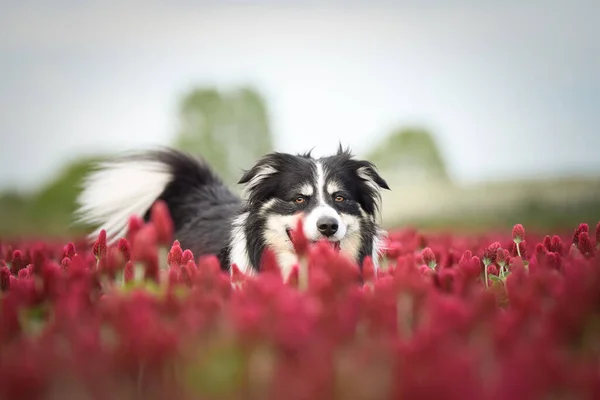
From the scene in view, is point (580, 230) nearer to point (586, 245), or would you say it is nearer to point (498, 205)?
point (586, 245)

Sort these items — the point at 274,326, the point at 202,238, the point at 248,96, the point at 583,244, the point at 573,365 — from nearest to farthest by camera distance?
the point at 573,365, the point at 274,326, the point at 583,244, the point at 202,238, the point at 248,96

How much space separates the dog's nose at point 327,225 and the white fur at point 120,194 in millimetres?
3048

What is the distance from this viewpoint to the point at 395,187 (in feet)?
102

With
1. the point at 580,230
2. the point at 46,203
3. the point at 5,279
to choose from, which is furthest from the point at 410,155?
the point at 5,279

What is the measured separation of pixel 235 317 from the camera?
6.69ft

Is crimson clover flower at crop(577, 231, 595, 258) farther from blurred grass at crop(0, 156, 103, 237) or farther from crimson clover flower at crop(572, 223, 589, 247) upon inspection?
blurred grass at crop(0, 156, 103, 237)

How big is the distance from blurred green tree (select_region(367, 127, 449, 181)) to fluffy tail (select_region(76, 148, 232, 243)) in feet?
84.1

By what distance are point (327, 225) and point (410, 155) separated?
29394mm

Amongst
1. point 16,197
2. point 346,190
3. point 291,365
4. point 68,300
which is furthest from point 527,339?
point 16,197

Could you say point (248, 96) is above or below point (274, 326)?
above

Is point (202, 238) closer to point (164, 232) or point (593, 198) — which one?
point (164, 232)

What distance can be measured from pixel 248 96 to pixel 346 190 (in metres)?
26.8

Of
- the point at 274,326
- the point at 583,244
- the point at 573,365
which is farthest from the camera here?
the point at 583,244

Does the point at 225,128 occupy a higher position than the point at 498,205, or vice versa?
the point at 225,128
